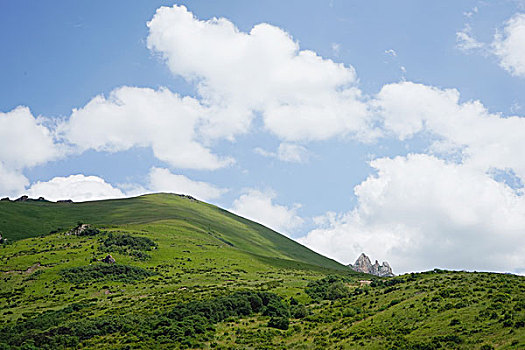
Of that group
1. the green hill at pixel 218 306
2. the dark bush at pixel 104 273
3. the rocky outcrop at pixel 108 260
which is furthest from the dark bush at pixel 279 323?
the rocky outcrop at pixel 108 260

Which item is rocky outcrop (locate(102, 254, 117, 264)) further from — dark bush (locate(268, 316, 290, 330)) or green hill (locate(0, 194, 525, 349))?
dark bush (locate(268, 316, 290, 330))

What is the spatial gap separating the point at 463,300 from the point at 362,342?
625 inches

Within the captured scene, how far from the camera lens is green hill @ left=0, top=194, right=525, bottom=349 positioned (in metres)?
47.9

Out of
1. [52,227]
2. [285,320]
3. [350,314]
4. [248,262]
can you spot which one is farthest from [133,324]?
[52,227]

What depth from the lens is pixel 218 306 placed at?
249 feet

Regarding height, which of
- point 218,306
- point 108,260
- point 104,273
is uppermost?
point 108,260

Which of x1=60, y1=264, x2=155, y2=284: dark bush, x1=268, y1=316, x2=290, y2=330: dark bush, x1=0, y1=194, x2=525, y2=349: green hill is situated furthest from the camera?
x1=60, y1=264, x2=155, y2=284: dark bush

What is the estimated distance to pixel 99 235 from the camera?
153750 millimetres

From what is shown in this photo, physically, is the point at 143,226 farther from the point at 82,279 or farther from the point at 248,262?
the point at 82,279

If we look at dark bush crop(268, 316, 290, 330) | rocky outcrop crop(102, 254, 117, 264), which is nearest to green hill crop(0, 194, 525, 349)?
dark bush crop(268, 316, 290, 330)

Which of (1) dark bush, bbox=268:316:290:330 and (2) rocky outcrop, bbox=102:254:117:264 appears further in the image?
(2) rocky outcrop, bbox=102:254:117:264

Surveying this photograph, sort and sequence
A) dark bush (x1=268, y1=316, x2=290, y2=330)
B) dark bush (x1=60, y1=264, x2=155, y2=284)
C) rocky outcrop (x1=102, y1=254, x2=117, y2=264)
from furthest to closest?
1. rocky outcrop (x1=102, y1=254, x2=117, y2=264)
2. dark bush (x1=60, y1=264, x2=155, y2=284)
3. dark bush (x1=268, y1=316, x2=290, y2=330)

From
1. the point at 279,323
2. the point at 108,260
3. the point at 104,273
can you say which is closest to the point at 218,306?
the point at 279,323

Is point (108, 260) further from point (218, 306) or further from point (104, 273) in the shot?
point (218, 306)
